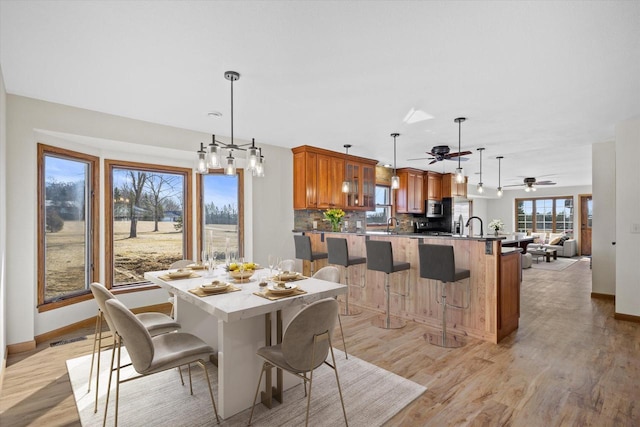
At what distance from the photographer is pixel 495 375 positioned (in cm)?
265

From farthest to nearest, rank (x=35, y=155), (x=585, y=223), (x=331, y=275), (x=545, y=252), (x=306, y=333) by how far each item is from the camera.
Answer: (x=585, y=223) < (x=545, y=252) < (x=35, y=155) < (x=331, y=275) < (x=306, y=333)

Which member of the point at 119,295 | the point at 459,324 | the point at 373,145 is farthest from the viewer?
the point at 373,145

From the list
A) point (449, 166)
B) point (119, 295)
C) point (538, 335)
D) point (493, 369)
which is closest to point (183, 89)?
point (119, 295)

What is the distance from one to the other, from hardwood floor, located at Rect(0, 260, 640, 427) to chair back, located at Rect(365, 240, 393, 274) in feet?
2.31

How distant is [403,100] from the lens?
10.9 feet

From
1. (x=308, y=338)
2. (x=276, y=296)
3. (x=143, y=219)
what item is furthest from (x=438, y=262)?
(x=143, y=219)

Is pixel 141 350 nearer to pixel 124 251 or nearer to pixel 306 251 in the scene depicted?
pixel 306 251

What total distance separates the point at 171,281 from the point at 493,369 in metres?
2.80

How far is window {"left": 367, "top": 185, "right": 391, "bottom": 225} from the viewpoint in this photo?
7.47 metres

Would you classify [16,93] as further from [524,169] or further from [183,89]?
[524,169]

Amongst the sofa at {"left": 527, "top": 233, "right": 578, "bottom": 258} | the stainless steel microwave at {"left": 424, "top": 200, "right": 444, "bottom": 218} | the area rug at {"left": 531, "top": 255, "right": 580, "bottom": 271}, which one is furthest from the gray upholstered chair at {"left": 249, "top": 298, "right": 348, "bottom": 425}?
the sofa at {"left": 527, "top": 233, "right": 578, "bottom": 258}

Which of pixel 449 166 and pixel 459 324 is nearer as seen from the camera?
pixel 459 324

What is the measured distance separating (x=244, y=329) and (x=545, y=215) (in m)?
13.2

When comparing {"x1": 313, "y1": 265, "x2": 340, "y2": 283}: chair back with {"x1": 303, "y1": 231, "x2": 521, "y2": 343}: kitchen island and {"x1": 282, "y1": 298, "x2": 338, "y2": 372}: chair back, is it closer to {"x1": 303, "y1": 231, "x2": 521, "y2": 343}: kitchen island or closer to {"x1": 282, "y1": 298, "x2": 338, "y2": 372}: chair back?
{"x1": 282, "y1": 298, "x2": 338, "y2": 372}: chair back
